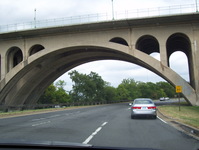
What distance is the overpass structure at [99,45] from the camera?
30531mm

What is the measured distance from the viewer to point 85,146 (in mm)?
3807

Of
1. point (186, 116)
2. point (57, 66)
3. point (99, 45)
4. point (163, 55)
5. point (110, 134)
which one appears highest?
point (99, 45)

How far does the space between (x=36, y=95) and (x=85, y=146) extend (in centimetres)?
4526

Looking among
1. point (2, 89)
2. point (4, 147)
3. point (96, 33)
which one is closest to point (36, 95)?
point (2, 89)

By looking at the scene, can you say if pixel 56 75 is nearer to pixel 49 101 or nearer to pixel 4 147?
pixel 49 101

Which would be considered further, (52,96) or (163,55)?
(52,96)

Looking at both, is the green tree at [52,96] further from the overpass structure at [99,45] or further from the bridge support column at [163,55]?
the bridge support column at [163,55]

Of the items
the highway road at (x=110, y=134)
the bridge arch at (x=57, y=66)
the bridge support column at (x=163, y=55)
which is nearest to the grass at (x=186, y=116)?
the highway road at (x=110, y=134)

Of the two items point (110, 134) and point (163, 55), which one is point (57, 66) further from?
point (110, 134)

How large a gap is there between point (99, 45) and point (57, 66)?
1442 cm

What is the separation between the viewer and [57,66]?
147 feet

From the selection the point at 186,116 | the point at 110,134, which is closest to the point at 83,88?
the point at 186,116

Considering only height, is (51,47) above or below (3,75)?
above

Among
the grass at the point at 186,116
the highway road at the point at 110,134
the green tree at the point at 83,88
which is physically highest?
the green tree at the point at 83,88
